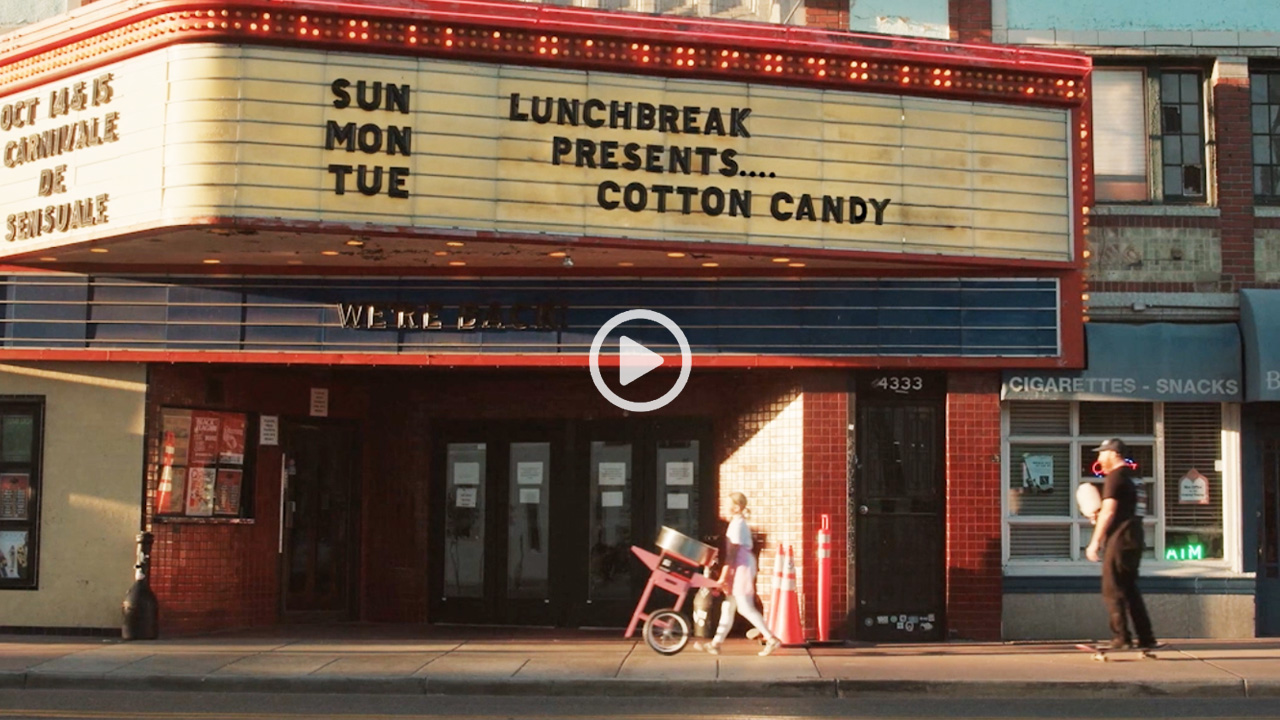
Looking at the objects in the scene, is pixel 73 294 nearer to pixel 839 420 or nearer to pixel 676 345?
pixel 676 345

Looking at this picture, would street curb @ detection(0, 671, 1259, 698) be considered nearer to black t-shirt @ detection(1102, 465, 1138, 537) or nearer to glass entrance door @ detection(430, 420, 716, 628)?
black t-shirt @ detection(1102, 465, 1138, 537)

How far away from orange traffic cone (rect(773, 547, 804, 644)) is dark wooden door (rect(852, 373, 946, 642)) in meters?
1.05

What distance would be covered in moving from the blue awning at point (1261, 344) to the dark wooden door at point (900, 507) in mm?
3192

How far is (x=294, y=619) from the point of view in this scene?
61.4ft

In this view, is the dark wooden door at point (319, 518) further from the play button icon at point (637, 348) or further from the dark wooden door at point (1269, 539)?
the dark wooden door at point (1269, 539)

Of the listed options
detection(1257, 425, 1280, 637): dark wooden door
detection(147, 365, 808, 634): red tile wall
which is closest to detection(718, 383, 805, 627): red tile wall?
detection(147, 365, 808, 634): red tile wall

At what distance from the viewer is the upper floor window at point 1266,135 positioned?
17125mm

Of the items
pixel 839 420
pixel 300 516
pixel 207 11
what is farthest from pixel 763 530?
pixel 207 11

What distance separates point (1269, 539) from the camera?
16.9m

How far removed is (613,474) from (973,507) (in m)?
4.31

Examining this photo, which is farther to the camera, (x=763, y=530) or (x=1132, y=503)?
(x=763, y=530)

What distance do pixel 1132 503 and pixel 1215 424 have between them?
11.0 ft

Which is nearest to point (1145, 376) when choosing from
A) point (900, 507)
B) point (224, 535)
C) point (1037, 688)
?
point (900, 507)

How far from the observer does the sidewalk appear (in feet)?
42.1
